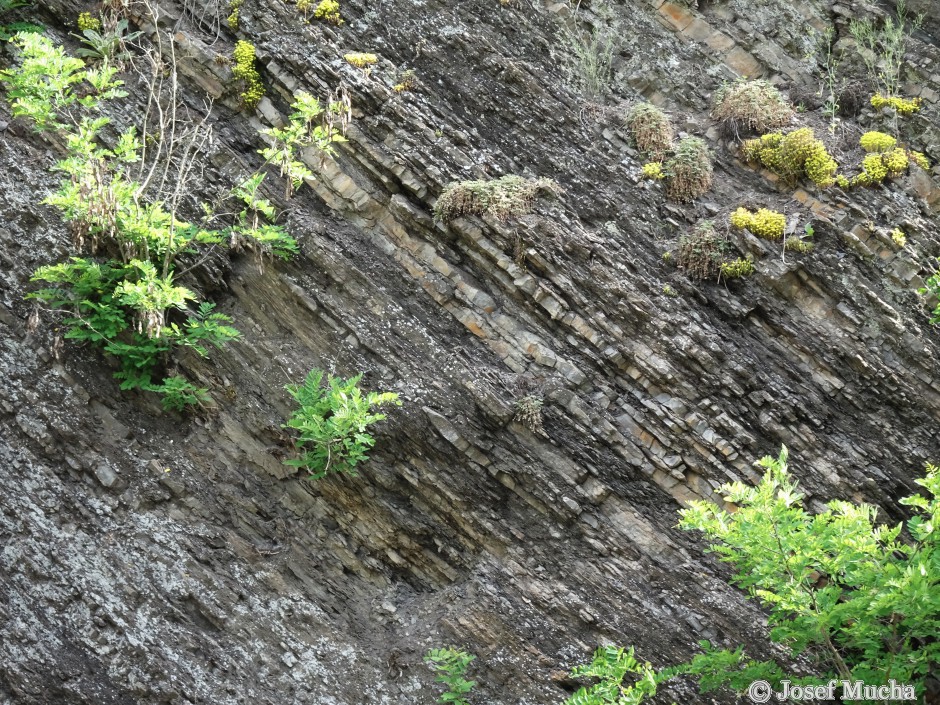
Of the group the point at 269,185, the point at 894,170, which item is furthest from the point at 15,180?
the point at 894,170

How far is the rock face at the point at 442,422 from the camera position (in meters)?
7.09

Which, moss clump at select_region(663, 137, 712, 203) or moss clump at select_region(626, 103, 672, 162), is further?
moss clump at select_region(626, 103, 672, 162)

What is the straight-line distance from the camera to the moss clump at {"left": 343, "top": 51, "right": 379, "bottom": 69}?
8945 mm

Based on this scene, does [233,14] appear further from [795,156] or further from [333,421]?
[795,156]

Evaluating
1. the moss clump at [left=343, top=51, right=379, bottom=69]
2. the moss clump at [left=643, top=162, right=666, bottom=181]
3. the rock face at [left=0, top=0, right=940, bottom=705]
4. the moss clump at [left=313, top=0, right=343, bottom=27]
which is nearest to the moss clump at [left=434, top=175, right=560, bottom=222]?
the rock face at [left=0, top=0, right=940, bottom=705]

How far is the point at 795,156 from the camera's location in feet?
28.3

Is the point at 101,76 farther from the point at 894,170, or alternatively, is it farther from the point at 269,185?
the point at 894,170

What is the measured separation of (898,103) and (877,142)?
0.67m

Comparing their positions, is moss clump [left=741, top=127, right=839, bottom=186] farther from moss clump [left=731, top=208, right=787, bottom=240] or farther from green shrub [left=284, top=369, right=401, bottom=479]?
green shrub [left=284, top=369, right=401, bottom=479]

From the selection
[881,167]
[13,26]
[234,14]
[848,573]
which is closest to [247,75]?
[234,14]

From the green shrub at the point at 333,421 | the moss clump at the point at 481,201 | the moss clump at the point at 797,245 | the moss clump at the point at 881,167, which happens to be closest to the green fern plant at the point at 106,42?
the moss clump at the point at 481,201

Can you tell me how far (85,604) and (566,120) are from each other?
714 cm

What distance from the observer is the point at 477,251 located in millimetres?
8289

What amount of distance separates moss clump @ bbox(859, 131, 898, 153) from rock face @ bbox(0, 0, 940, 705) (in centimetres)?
28
